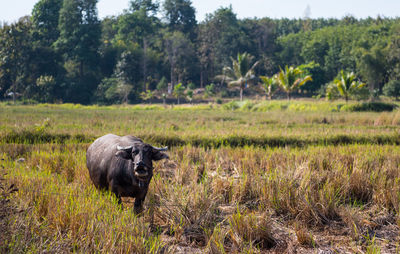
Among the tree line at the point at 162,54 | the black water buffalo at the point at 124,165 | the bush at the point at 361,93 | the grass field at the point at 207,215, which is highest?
the tree line at the point at 162,54

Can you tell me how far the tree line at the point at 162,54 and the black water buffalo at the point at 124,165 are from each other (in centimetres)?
3068

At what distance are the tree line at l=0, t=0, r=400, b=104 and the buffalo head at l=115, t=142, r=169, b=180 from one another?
3106cm

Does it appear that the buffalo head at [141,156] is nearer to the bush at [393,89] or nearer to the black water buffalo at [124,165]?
the black water buffalo at [124,165]

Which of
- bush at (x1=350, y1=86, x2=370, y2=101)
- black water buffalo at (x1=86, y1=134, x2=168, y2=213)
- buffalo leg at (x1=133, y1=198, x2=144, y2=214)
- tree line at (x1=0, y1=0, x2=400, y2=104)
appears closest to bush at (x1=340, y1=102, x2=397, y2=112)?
bush at (x1=350, y1=86, x2=370, y2=101)

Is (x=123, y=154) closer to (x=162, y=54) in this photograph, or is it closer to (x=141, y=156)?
(x=141, y=156)

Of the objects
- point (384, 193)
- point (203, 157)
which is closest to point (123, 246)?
point (384, 193)

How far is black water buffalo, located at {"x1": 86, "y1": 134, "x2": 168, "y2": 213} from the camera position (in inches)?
136

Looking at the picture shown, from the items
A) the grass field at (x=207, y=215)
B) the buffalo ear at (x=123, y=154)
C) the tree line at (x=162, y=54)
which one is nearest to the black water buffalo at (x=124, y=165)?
the buffalo ear at (x=123, y=154)

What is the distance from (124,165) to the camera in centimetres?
384

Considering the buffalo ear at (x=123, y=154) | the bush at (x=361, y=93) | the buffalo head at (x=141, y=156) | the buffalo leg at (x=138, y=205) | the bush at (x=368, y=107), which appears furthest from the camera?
the bush at (x=361, y=93)

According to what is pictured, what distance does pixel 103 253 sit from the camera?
2797 millimetres

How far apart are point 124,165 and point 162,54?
49.5 meters

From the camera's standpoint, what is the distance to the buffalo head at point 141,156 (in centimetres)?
329

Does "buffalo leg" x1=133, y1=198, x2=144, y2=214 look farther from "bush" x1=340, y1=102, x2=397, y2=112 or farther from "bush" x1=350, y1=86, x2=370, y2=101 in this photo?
"bush" x1=350, y1=86, x2=370, y2=101
